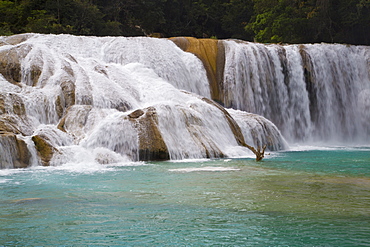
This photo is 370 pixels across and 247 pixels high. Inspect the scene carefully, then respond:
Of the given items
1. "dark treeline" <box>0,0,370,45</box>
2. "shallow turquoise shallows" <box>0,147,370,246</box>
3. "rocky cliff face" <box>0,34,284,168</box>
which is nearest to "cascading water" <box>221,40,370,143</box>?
"rocky cliff face" <box>0,34,284,168</box>

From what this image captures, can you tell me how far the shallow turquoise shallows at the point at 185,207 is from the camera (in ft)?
21.3

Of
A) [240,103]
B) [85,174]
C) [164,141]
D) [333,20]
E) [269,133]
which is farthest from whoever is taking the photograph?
[333,20]

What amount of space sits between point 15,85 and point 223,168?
9.71 m

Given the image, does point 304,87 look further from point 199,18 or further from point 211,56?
point 199,18

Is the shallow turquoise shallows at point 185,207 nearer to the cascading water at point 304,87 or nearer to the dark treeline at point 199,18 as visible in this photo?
the cascading water at point 304,87

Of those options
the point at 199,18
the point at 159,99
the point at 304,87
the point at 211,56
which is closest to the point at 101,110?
the point at 159,99

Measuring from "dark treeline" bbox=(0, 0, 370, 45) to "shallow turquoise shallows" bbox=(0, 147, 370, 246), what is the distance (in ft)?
70.7

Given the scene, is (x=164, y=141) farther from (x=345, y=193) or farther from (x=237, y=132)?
(x=345, y=193)

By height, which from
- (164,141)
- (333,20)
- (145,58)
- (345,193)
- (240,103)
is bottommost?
(345,193)

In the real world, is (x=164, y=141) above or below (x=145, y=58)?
below

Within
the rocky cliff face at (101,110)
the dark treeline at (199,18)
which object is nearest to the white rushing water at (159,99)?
the rocky cliff face at (101,110)

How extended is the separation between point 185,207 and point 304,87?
69.1 ft

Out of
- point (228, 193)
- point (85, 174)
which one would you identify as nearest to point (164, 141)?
point (85, 174)

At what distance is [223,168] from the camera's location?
545 inches
